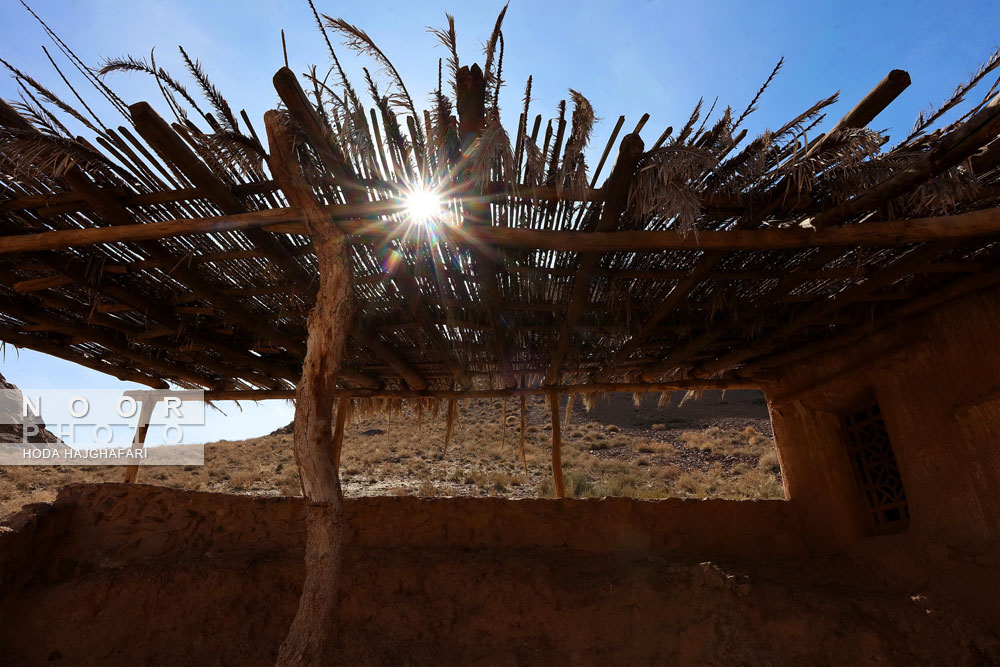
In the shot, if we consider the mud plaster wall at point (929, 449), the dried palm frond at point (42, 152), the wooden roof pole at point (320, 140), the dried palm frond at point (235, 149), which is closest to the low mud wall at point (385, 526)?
the mud plaster wall at point (929, 449)

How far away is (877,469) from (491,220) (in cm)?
440

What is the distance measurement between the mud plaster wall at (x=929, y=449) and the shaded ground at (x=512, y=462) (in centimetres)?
404

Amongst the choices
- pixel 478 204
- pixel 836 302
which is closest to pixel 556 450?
pixel 836 302

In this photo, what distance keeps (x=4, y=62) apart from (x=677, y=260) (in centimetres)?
397

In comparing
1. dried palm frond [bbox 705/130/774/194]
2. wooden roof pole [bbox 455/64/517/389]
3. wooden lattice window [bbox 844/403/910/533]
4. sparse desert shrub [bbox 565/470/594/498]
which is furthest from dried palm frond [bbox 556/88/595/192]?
sparse desert shrub [bbox 565/470/594/498]

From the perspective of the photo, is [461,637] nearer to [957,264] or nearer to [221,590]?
[221,590]

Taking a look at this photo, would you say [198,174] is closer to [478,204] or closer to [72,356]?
[478,204]

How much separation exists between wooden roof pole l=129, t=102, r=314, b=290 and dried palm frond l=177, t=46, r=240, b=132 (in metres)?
0.25

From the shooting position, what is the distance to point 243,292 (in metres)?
4.66

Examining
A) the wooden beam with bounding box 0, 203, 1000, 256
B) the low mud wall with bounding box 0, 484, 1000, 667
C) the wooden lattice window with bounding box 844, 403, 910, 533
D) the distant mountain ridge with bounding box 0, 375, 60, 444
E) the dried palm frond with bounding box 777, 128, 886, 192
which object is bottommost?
the low mud wall with bounding box 0, 484, 1000, 667

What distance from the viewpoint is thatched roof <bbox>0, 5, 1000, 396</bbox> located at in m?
3.01

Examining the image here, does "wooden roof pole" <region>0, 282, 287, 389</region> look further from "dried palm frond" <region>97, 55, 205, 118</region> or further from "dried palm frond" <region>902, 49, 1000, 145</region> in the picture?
"dried palm frond" <region>902, 49, 1000, 145</region>

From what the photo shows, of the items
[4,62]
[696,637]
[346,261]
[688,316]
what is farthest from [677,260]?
[4,62]

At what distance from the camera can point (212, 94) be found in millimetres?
3109
